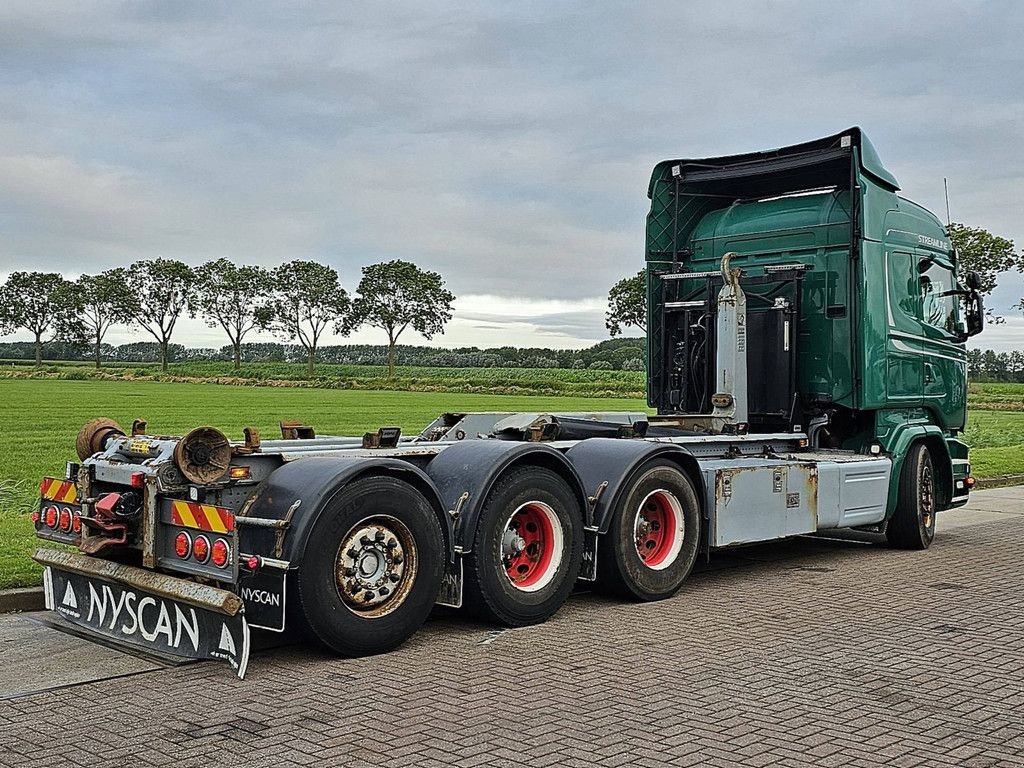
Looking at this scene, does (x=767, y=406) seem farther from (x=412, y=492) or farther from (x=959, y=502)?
(x=412, y=492)

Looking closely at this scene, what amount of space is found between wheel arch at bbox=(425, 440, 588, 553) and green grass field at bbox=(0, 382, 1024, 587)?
322cm

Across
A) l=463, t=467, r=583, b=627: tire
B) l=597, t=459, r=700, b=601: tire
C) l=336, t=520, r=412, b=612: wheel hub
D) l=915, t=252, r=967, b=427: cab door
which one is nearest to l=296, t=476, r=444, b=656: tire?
l=336, t=520, r=412, b=612: wheel hub

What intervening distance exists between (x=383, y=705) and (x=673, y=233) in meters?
7.88

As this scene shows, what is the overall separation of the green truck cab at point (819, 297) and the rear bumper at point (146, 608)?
574 cm

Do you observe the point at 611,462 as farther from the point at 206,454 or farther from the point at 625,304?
the point at 625,304

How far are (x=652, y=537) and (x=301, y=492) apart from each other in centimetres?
341

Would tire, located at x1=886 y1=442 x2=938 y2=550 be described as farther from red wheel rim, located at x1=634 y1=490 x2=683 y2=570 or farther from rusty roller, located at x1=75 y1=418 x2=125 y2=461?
rusty roller, located at x1=75 y1=418 x2=125 y2=461

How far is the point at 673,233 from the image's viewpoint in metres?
12.5

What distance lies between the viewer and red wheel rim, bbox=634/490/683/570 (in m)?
8.83

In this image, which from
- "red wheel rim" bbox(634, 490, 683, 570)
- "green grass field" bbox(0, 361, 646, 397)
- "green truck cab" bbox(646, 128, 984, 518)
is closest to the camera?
"red wheel rim" bbox(634, 490, 683, 570)

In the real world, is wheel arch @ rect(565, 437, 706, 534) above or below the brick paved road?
above

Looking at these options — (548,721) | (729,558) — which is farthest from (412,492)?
(729,558)

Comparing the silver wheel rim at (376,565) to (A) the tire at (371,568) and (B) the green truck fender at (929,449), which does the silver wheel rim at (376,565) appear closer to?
(A) the tire at (371,568)

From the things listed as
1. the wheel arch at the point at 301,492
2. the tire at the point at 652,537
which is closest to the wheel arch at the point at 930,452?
the tire at the point at 652,537
